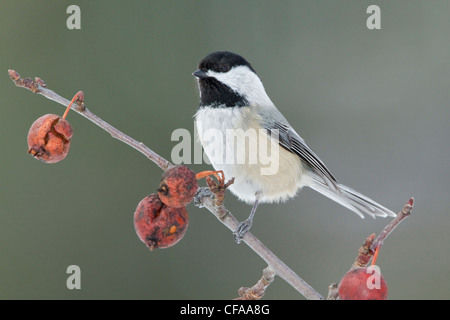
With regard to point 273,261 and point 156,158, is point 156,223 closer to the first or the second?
point 156,158

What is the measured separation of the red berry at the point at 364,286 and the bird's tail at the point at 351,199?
98 centimetres

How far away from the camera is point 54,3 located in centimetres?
296

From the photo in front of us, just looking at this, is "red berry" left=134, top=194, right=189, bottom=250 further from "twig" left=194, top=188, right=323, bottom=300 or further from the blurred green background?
the blurred green background

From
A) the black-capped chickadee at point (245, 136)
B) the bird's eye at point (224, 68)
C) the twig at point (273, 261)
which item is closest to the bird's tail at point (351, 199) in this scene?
the black-capped chickadee at point (245, 136)

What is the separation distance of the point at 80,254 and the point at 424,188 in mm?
1902

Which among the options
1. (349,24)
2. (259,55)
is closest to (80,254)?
(259,55)

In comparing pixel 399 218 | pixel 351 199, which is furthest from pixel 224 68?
pixel 399 218

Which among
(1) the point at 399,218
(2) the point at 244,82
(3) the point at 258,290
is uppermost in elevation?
(2) the point at 244,82

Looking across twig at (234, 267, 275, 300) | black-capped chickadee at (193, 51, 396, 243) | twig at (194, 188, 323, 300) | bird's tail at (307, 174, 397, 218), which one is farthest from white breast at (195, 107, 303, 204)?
twig at (234, 267, 275, 300)

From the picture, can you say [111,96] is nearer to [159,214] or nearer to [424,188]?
[424,188]

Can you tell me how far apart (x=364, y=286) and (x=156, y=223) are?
40 centimetres

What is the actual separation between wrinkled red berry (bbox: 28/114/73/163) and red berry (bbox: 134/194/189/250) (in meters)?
0.20

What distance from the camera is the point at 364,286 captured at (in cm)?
80

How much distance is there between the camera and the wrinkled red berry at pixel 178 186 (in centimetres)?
93
